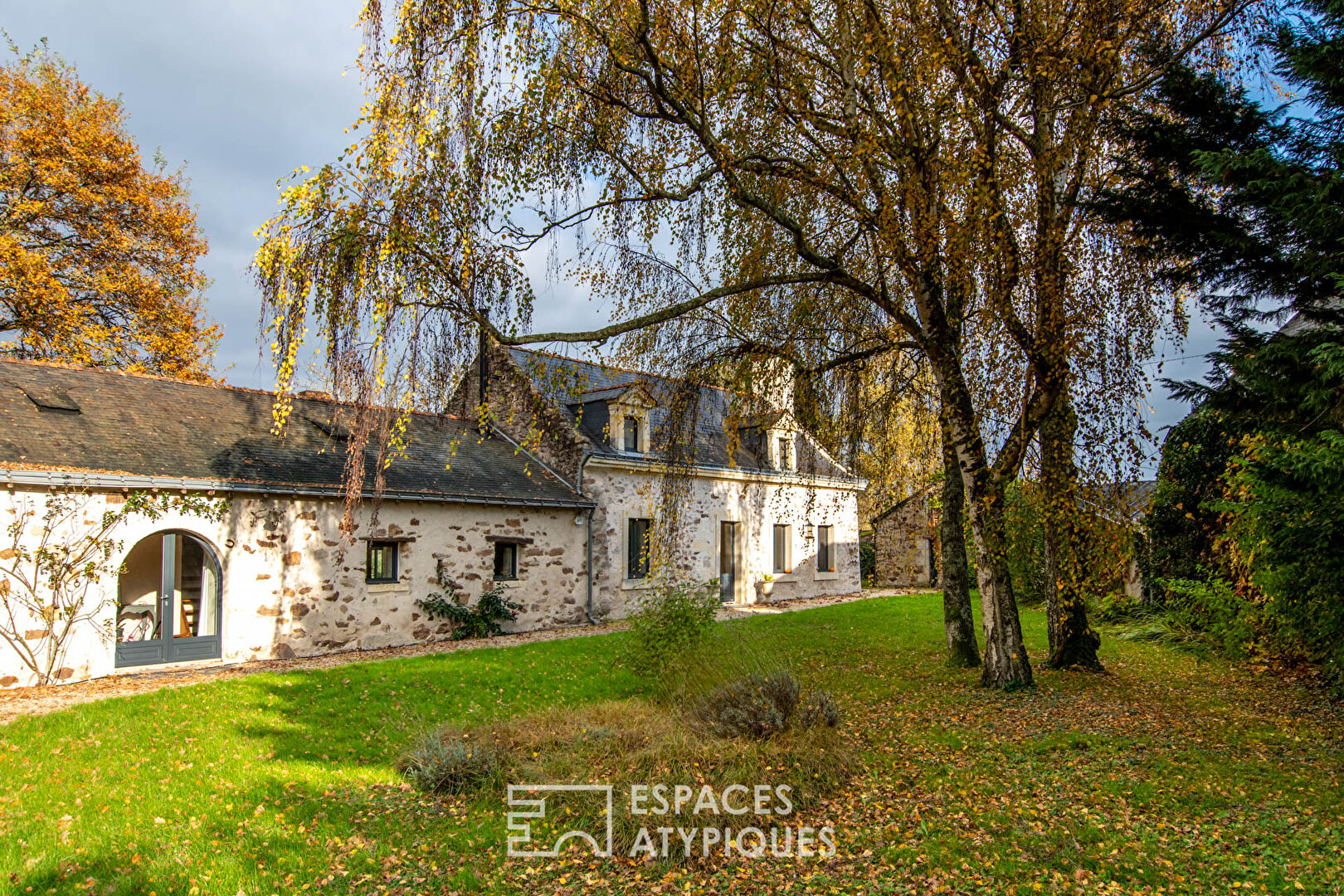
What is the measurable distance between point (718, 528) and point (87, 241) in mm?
16628

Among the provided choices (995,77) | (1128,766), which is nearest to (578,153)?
(995,77)

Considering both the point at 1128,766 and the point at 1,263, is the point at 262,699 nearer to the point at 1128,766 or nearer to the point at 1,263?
the point at 1128,766

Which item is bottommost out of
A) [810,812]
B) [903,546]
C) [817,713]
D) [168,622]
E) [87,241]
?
[810,812]

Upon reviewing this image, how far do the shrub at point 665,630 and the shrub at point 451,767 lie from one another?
3.08m

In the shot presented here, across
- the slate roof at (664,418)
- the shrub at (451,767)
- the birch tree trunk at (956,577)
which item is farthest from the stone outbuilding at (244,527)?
the birch tree trunk at (956,577)

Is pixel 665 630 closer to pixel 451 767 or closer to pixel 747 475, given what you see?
pixel 451 767

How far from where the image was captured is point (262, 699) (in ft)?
27.2

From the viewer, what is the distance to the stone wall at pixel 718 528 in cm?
1684

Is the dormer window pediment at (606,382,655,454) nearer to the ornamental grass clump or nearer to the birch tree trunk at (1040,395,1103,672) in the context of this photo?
the birch tree trunk at (1040,395,1103,672)

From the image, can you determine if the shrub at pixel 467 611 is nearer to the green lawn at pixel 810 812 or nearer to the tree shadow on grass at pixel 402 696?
the tree shadow on grass at pixel 402 696

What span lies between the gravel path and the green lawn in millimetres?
917

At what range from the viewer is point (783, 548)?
21953 mm

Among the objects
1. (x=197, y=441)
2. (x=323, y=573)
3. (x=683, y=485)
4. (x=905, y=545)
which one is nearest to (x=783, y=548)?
(x=905, y=545)

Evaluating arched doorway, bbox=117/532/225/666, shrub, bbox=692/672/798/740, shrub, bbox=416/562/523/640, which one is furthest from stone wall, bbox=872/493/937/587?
arched doorway, bbox=117/532/225/666
